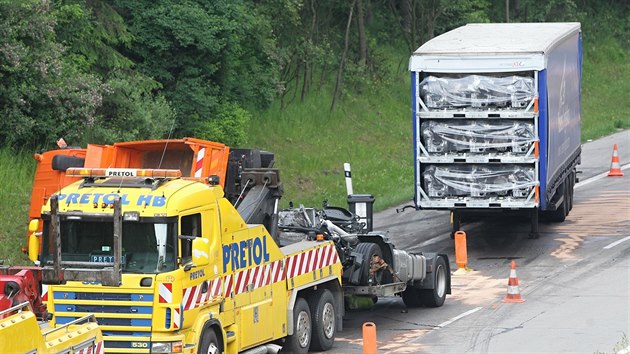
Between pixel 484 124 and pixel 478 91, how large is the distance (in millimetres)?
625

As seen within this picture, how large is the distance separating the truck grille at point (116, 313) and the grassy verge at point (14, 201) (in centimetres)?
744

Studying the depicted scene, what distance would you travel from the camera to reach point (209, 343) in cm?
1398

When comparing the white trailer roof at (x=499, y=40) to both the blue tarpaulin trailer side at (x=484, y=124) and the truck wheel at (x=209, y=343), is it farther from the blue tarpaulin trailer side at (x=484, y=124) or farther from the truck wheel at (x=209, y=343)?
the truck wheel at (x=209, y=343)

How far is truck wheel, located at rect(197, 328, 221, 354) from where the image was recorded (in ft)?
45.2

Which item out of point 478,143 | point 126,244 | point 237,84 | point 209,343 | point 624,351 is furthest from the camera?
point 237,84

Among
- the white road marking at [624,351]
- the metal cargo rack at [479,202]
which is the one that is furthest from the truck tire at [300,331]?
the metal cargo rack at [479,202]

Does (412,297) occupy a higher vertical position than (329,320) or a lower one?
lower

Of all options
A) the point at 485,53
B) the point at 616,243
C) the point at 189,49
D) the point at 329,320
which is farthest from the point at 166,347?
the point at 189,49

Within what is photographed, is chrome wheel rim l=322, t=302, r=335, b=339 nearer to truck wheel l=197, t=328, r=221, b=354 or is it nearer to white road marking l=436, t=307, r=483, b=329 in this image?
white road marking l=436, t=307, r=483, b=329

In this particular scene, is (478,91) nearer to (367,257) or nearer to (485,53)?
(485,53)

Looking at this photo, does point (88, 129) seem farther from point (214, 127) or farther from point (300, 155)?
point (300, 155)

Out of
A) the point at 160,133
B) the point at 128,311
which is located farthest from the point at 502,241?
the point at 128,311

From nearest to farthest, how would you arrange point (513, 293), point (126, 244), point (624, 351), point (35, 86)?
point (126, 244) < point (624, 351) < point (513, 293) < point (35, 86)

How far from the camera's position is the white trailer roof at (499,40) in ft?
76.2
